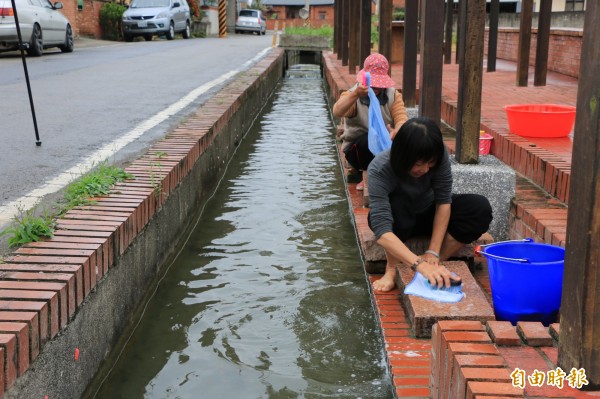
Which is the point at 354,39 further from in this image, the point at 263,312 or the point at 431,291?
the point at 431,291

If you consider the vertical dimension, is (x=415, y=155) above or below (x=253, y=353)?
above

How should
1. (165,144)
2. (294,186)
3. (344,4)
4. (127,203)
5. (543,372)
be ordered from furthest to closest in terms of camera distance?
(344,4) → (294,186) → (165,144) → (127,203) → (543,372)

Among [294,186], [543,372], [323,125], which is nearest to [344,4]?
[323,125]

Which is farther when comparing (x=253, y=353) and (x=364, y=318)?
(x=364, y=318)

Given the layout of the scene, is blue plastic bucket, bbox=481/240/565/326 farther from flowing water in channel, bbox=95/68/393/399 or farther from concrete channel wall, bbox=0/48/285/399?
concrete channel wall, bbox=0/48/285/399

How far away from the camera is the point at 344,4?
18469mm

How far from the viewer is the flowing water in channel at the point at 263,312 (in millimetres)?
3635

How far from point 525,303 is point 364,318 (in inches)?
39.1

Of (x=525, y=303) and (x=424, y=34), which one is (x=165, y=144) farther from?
A: (x=525, y=303)

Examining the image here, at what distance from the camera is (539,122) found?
6195 mm

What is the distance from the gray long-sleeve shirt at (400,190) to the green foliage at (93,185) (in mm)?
1537

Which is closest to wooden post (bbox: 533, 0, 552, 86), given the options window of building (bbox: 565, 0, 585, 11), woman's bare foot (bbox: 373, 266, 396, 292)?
woman's bare foot (bbox: 373, 266, 396, 292)

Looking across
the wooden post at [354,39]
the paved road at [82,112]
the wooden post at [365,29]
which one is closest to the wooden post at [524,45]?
the wooden post at [365,29]

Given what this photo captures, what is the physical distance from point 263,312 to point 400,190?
103 centimetres
